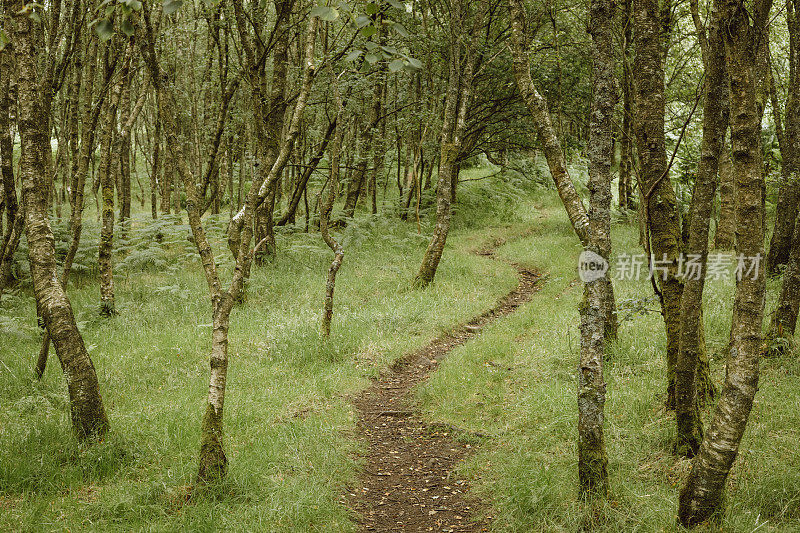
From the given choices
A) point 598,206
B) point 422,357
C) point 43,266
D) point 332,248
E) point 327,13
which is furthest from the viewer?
point 332,248

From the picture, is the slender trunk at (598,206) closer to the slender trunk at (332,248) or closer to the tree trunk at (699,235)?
the tree trunk at (699,235)

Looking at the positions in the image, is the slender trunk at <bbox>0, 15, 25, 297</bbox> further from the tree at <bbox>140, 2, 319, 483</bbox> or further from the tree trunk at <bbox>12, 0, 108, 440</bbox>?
the tree at <bbox>140, 2, 319, 483</bbox>

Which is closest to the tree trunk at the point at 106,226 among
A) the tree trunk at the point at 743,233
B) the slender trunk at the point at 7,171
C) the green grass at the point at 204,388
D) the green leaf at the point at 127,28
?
the green grass at the point at 204,388

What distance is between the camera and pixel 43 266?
5.94 meters

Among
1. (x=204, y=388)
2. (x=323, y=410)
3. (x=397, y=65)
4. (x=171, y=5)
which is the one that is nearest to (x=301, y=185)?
(x=204, y=388)

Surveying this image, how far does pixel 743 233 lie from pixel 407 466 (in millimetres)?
4480

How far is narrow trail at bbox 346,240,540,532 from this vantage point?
564cm

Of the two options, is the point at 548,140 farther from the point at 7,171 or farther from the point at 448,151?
the point at 448,151

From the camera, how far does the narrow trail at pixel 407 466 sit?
5645 millimetres

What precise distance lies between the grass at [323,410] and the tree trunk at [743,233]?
3.22 ft

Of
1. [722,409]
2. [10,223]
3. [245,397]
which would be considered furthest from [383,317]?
[722,409]

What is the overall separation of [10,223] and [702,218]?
9.48 meters

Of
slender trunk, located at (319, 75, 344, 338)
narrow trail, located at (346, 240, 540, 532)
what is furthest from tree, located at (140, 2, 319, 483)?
slender trunk, located at (319, 75, 344, 338)

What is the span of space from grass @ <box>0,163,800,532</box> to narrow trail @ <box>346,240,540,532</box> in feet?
0.74
